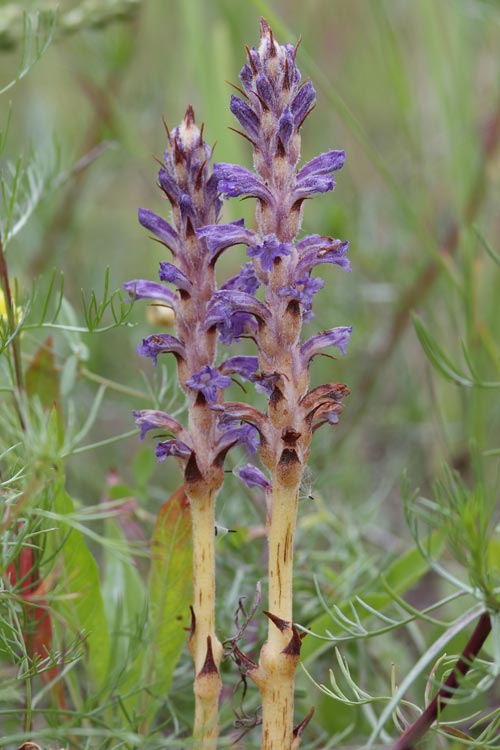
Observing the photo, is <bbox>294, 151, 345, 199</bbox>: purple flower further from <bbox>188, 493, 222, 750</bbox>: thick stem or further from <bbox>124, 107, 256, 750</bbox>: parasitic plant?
<bbox>188, 493, 222, 750</bbox>: thick stem

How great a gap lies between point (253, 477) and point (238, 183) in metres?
0.29

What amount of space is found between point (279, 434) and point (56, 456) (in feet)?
0.65

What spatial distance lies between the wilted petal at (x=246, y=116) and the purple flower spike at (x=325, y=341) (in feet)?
0.63

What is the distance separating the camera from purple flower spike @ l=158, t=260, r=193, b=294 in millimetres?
841

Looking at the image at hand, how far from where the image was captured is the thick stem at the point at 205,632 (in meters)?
0.83

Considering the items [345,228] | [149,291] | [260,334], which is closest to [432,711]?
[260,334]

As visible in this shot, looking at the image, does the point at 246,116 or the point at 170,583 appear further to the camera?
the point at 170,583

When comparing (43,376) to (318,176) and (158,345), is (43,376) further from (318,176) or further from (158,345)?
(318,176)

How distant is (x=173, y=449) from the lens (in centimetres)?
85

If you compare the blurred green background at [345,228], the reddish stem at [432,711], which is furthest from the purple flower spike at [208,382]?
the blurred green background at [345,228]

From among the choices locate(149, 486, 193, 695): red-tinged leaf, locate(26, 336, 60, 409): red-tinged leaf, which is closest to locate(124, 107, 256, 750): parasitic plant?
locate(149, 486, 193, 695): red-tinged leaf

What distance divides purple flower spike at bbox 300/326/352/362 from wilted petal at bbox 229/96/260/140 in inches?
7.6

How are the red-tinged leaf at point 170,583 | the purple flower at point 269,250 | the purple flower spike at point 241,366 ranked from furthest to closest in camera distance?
1. the red-tinged leaf at point 170,583
2. the purple flower spike at point 241,366
3. the purple flower at point 269,250

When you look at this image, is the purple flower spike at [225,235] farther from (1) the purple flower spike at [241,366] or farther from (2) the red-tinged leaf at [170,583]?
(2) the red-tinged leaf at [170,583]
